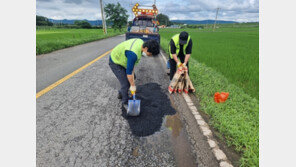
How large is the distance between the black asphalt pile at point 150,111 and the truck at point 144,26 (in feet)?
17.6

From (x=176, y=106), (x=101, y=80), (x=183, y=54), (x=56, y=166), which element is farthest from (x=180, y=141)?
(x=101, y=80)

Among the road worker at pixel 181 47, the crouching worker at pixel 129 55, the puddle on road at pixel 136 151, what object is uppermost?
the road worker at pixel 181 47

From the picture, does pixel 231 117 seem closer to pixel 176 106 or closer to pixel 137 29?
pixel 176 106

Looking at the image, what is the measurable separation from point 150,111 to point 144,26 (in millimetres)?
8222

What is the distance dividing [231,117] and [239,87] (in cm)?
168

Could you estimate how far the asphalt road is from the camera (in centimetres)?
183

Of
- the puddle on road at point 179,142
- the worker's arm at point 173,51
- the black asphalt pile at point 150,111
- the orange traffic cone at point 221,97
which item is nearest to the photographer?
the puddle on road at point 179,142

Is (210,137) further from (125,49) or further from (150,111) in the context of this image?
(125,49)

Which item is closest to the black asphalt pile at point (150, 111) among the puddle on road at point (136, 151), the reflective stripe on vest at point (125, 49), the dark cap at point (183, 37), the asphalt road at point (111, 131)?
the asphalt road at point (111, 131)

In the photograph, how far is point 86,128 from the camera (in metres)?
2.31

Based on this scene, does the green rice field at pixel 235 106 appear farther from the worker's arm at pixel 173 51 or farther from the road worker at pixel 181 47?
the worker's arm at pixel 173 51

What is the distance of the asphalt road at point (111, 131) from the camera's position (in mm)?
1825

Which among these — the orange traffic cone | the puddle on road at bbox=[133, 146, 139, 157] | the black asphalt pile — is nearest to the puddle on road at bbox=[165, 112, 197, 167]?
the black asphalt pile

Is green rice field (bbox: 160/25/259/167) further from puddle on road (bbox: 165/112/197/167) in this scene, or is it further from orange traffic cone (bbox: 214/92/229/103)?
puddle on road (bbox: 165/112/197/167)
